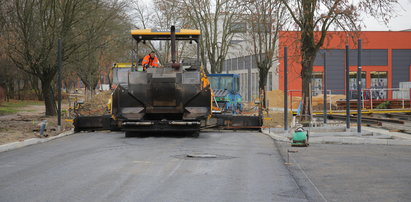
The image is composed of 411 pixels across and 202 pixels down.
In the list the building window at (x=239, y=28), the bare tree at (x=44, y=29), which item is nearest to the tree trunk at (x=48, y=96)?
the bare tree at (x=44, y=29)

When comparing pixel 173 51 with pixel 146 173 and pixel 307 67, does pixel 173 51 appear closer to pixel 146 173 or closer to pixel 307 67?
pixel 146 173

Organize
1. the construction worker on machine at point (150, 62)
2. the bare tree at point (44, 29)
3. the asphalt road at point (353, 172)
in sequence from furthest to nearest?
the bare tree at point (44, 29)
the construction worker on machine at point (150, 62)
the asphalt road at point (353, 172)

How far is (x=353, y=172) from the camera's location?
966 centimetres

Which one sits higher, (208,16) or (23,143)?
(208,16)

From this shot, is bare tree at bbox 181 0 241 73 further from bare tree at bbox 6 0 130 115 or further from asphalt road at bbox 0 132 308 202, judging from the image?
asphalt road at bbox 0 132 308 202

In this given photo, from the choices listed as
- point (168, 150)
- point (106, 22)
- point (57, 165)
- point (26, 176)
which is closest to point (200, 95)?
point (168, 150)

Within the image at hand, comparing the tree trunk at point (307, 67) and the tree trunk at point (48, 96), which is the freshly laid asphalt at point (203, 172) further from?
the tree trunk at point (48, 96)

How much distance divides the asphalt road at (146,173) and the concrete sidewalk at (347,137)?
188cm

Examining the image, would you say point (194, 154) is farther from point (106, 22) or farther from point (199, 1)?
point (199, 1)

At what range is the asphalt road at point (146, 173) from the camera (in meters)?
7.51

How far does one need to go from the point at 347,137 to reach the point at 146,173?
795 cm

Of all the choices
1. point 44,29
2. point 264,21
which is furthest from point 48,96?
point 264,21

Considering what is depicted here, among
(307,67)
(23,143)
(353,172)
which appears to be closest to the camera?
(353,172)

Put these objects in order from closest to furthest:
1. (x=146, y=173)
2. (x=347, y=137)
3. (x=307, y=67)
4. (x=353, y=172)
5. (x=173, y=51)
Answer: (x=146, y=173)
(x=353, y=172)
(x=347, y=137)
(x=173, y=51)
(x=307, y=67)
